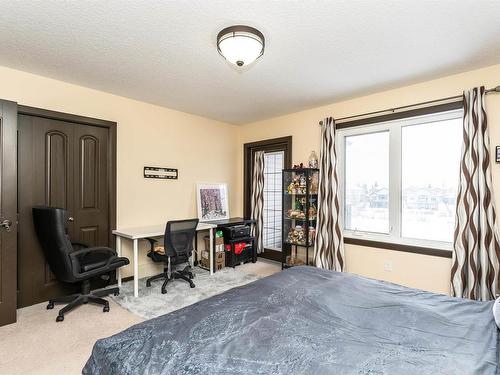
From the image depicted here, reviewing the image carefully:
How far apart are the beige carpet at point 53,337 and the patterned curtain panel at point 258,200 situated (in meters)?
2.63

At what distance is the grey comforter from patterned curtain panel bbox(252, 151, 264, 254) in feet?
10.6

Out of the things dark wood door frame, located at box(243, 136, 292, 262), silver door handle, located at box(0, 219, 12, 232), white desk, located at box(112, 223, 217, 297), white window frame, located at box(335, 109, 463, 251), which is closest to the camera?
silver door handle, located at box(0, 219, 12, 232)

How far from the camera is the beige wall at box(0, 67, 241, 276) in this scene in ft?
10.1

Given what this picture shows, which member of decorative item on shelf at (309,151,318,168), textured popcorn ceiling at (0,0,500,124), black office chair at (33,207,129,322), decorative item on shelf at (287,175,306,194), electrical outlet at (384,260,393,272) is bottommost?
electrical outlet at (384,260,393,272)

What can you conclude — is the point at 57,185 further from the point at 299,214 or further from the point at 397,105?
the point at 397,105

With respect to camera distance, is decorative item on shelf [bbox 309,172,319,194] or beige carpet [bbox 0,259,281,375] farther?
decorative item on shelf [bbox 309,172,319,194]

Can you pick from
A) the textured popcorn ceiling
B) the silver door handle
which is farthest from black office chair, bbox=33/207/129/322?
the textured popcorn ceiling

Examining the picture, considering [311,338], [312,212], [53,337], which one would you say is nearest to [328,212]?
[312,212]

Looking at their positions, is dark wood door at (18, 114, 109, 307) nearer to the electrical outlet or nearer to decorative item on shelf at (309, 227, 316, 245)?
decorative item on shelf at (309, 227, 316, 245)

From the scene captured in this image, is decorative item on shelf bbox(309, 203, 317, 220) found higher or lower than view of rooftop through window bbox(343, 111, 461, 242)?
lower

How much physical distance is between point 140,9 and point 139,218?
9.13ft

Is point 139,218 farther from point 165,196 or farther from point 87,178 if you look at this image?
point 87,178

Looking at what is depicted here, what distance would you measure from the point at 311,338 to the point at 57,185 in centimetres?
331

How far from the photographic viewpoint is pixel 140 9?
6.22 feet
